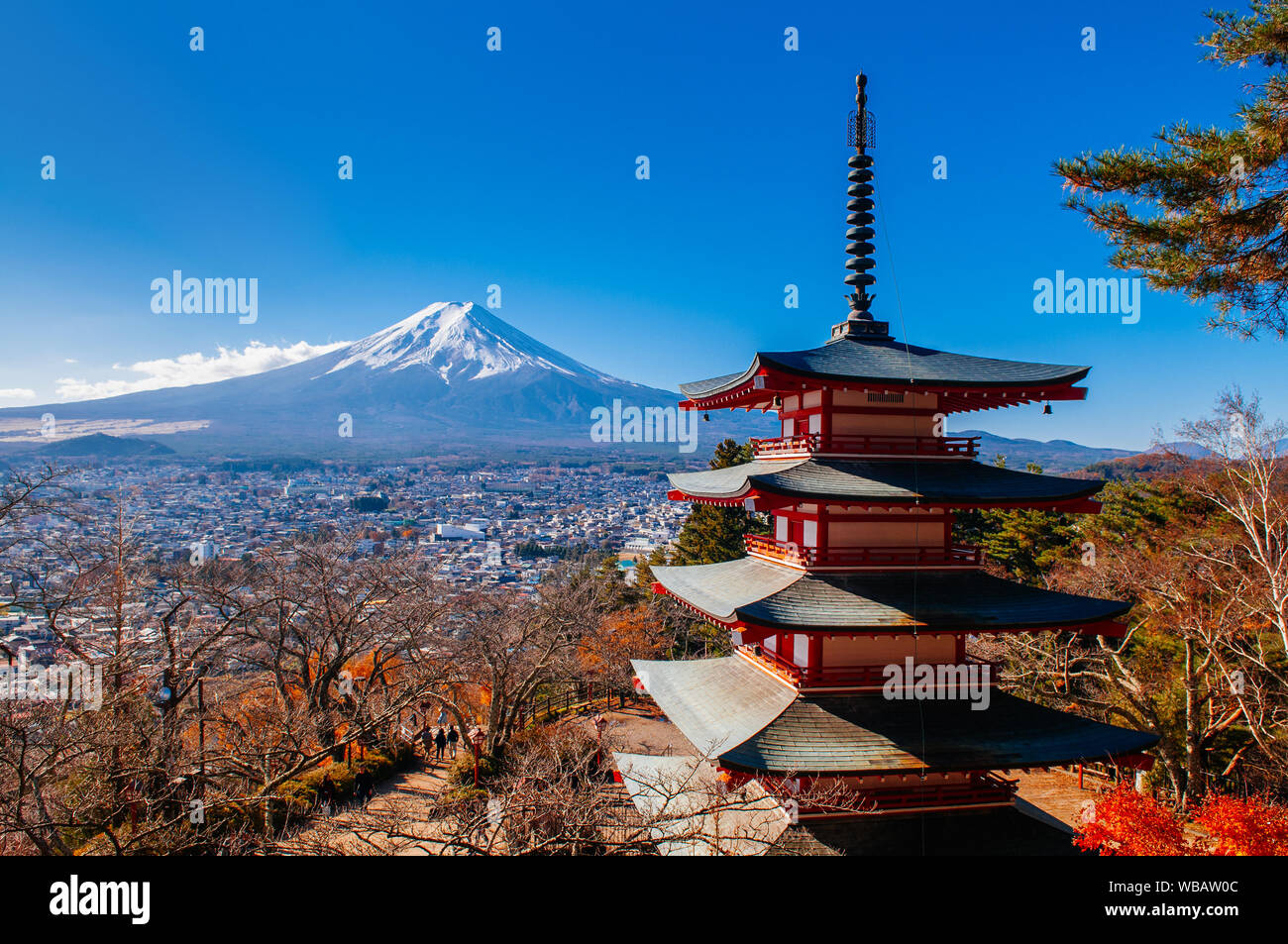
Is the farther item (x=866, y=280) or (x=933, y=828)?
(x=866, y=280)

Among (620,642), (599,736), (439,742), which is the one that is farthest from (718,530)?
(439,742)

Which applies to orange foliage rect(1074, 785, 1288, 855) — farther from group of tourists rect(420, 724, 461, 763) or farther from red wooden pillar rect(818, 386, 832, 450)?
group of tourists rect(420, 724, 461, 763)

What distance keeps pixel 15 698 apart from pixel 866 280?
58.9 feet

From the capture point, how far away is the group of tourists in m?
19.4

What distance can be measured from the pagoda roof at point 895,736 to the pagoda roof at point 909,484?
3.00m

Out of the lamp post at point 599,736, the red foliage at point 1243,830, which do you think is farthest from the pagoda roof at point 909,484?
the lamp post at point 599,736

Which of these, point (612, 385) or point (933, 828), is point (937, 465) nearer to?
point (933, 828)

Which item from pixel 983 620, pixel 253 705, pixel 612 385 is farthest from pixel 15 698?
pixel 612 385

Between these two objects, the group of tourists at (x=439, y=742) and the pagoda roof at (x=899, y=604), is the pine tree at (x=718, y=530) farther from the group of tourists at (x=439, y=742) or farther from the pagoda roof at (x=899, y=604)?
the pagoda roof at (x=899, y=604)

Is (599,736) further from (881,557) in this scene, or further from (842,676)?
(881,557)

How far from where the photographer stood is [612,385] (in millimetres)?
139375

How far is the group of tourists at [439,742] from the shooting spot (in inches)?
763
